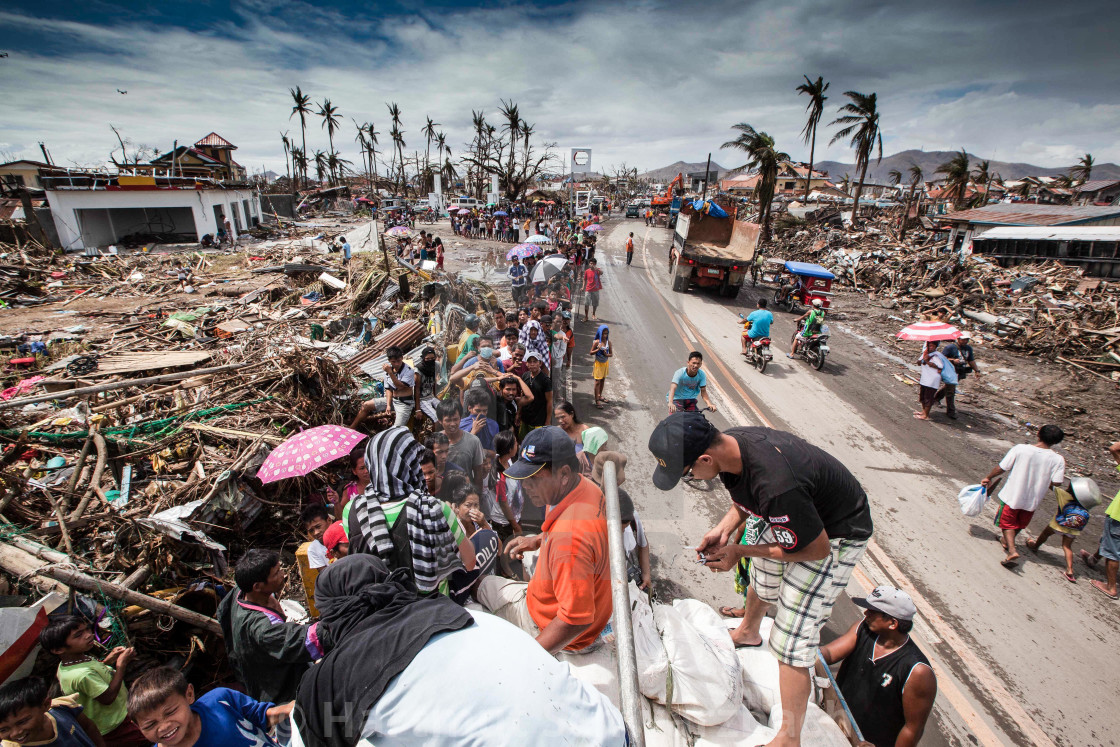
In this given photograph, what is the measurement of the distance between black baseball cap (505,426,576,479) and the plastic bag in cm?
497

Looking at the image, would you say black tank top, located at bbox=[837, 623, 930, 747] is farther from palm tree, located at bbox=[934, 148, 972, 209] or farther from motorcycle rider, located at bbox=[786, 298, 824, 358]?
palm tree, located at bbox=[934, 148, 972, 209]

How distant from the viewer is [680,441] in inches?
89.4

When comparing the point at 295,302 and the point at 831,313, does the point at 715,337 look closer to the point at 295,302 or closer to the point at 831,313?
the point at 831,313

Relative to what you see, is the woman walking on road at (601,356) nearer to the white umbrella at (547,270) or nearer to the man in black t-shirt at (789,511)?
the white umbrella at (547,270)

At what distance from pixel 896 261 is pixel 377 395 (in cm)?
2200

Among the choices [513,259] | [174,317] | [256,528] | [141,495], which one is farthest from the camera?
[513,259]

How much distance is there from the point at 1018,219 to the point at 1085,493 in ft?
76.1

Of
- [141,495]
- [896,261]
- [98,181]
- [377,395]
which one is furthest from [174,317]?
[896,261]

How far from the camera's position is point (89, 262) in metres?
18.6

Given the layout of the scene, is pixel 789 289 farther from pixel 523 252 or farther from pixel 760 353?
pixel 523 252

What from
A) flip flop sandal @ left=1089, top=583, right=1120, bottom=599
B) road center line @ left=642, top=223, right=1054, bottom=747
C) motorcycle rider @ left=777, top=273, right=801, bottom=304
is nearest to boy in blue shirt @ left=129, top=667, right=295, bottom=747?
road center line @ left=642, top=223, right=1054, bottom=747

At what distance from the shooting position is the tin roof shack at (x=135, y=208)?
21.9 meters

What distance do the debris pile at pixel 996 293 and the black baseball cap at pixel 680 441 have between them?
13100mm

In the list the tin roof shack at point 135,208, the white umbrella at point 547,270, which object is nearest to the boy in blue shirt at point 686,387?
the white umbrella at point 547,270
